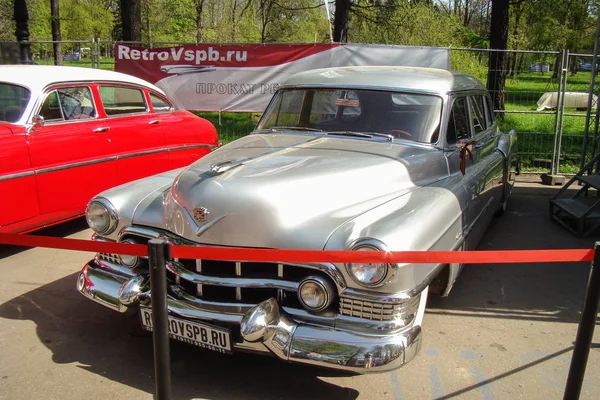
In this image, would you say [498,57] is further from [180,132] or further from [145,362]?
[145,362]

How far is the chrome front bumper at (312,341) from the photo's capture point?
8.95 ft

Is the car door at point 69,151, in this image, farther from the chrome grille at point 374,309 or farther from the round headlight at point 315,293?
the chrome grille at point 374,309

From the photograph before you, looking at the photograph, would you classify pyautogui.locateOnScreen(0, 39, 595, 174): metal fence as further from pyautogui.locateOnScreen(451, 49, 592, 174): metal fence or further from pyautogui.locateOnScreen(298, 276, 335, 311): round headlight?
pyautogui.locateOnScreen(298, 276, 335, 311): round headlight

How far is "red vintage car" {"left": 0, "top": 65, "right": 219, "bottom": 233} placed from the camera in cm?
511

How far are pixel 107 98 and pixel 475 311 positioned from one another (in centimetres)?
463

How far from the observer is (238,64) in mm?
9773

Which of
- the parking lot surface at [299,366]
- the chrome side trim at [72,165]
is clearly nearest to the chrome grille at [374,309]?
the parking lot surface at [299,366]

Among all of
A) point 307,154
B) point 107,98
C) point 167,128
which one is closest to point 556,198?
point 307,154

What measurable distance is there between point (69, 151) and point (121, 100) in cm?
118

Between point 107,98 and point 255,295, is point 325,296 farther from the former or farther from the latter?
point 107,98

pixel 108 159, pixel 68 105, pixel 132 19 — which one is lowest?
pixel 108 159

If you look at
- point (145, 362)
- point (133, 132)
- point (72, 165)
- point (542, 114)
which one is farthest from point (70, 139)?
point (542, 114)

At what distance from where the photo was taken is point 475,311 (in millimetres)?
4238

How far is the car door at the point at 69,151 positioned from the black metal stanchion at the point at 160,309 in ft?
11.4
